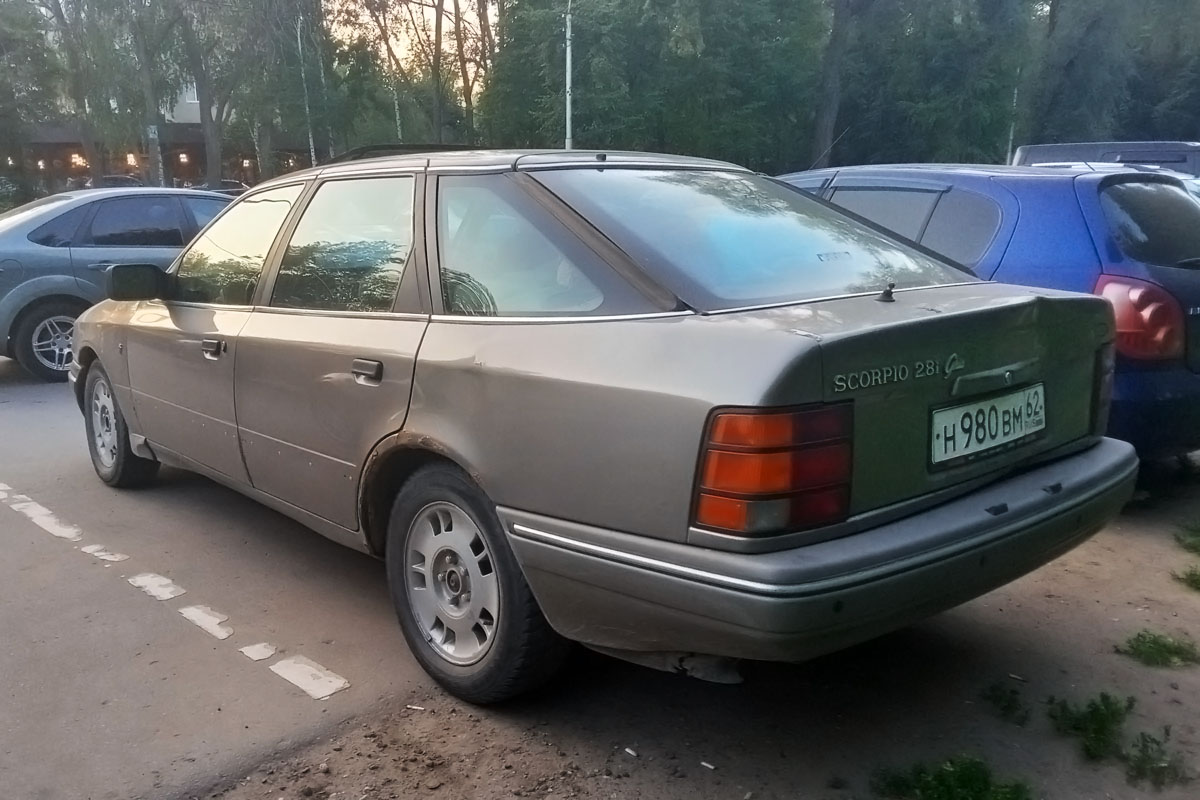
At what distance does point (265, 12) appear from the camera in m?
30.2

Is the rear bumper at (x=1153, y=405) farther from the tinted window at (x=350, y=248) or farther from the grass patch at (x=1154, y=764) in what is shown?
the tinted window at (x=350, y=248)

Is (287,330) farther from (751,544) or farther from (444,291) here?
(751,544)

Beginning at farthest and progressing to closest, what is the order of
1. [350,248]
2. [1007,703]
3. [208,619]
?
[208,619] → [350,248] → [1007,703]

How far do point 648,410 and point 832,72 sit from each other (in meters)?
Answer: 33.7

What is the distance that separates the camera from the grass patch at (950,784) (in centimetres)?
269

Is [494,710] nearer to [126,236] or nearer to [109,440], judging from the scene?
[109,440]

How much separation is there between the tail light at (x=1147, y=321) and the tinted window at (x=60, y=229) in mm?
8083

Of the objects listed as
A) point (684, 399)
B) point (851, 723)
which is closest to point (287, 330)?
point (684, 399)

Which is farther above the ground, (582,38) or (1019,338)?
(582,38)

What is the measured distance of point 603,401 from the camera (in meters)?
2.67

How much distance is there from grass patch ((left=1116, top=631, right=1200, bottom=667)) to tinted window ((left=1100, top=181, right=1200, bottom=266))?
1.76 m

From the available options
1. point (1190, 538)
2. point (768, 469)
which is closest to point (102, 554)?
point (768, 469)

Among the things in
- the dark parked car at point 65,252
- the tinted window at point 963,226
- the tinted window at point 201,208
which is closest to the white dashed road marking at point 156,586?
the tinted window at point 963,226

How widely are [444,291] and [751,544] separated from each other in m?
1.38
